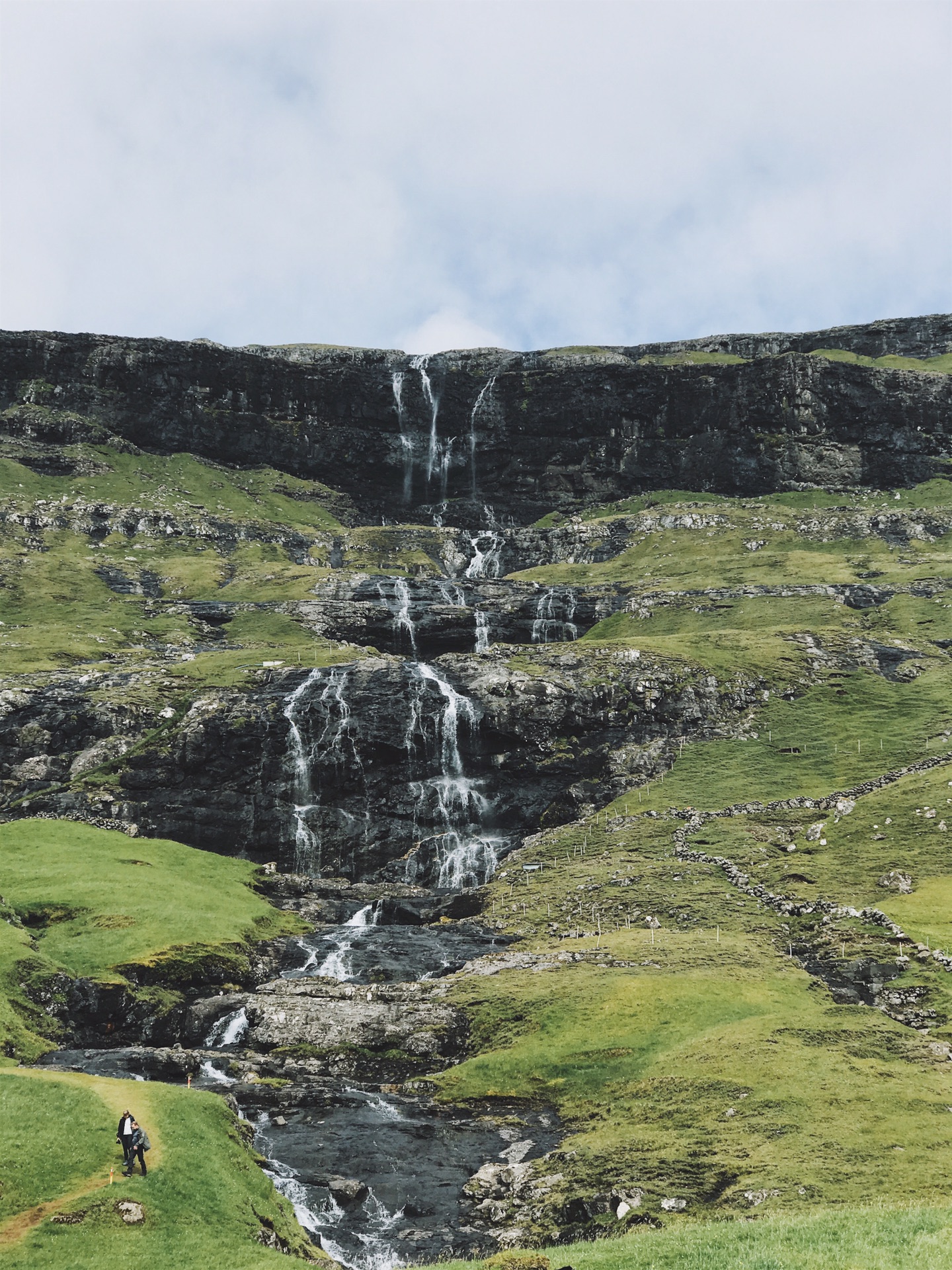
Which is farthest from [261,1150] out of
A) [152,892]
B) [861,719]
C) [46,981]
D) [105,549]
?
[105,549]

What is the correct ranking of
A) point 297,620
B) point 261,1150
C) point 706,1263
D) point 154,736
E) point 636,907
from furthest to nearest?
point 297,620
point 154,736
point 636,907
point 261,1150
point 706,1263

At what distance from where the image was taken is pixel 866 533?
194m

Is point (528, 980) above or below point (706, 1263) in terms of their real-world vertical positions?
below

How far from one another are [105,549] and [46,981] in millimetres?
144083

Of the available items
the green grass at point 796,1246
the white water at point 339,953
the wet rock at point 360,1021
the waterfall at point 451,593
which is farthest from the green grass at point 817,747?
the green grass at point 796,1246

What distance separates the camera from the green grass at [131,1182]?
27781mm

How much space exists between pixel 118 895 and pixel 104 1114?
41.6m

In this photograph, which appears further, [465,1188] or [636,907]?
[636,907]

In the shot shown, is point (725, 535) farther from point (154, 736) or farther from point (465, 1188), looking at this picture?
point (465, 1188)

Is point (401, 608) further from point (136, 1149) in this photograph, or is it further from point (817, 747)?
point (136, 1149)

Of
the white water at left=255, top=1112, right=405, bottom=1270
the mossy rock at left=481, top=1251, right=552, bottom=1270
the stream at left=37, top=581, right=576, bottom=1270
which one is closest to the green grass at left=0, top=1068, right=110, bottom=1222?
the white water at left=255, top=1112, right=405, bottom=1270

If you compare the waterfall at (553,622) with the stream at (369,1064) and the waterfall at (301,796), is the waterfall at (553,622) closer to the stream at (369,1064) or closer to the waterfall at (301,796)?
the waterfall at (301,796)

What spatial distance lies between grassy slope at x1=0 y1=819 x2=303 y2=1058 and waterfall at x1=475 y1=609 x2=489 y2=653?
6204cm

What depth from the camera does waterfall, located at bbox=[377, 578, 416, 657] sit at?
149m
